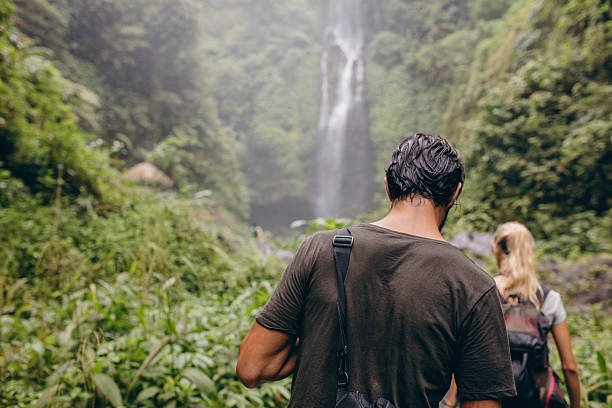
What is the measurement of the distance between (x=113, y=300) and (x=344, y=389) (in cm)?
221

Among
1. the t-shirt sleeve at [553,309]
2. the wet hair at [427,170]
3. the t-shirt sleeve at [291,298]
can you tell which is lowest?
the t-shirt sleeve at [553,309]

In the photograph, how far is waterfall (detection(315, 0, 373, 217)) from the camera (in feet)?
87.1

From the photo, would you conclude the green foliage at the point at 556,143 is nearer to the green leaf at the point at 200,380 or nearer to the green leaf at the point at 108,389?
the green leaf at the point at 200,380

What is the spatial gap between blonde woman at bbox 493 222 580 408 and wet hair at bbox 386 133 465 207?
1.40 meters

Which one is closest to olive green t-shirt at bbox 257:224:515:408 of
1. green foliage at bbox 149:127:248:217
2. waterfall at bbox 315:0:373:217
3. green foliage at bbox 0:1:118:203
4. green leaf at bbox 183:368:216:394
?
green leaf at bbox 183:368:216:394

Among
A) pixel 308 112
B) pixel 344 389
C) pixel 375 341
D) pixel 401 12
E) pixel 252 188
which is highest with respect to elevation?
pixel 401 12

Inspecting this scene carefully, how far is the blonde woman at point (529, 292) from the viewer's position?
86.0 inches

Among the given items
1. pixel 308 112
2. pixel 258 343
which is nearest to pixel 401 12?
pixel 308 112

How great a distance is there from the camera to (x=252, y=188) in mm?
28578

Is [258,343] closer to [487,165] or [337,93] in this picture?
[487,165]

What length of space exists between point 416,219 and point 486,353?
41 cm

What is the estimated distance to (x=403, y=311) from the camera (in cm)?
109

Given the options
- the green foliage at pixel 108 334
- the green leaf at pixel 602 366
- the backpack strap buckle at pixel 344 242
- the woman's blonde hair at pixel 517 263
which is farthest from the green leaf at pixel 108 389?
the green leaf at pixel 602 366

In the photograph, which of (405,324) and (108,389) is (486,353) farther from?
(108,389)
